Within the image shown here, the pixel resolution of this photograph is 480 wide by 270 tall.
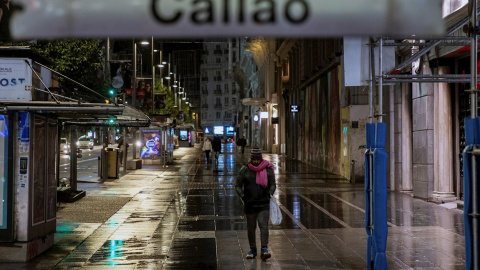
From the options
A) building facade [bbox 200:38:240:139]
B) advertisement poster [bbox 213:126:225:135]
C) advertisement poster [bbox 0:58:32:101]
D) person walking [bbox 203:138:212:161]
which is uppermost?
building facade [bbox 200:38:240:139]

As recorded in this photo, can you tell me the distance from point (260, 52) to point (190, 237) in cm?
5872

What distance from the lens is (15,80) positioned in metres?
9.80

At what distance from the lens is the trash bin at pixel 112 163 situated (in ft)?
84.2

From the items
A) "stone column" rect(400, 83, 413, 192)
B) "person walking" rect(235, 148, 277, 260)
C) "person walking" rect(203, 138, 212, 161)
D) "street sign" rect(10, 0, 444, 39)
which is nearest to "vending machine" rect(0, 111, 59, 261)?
"person walking" rect(235, 148, 277, 260)

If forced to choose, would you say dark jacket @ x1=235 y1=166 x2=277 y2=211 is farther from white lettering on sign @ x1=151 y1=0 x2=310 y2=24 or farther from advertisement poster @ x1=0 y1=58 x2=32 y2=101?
white lettering on sign @ x1=151 y1=0 x2=310 y2=24

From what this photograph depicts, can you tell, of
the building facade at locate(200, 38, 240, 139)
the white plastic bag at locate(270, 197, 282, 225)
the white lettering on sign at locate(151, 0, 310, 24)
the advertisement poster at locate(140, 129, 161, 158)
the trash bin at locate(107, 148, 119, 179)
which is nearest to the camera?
the white lettering on sign at locate(151, 0, 310, 24)

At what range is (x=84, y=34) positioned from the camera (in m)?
4.00

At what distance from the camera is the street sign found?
3.84 metres

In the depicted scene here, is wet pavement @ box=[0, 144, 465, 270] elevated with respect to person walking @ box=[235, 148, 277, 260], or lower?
lower

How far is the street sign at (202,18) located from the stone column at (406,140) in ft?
54.6

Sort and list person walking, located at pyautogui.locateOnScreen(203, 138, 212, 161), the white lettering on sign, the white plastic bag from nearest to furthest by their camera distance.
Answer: the white lettering on sign → the white plastic bag → person walking, located at pyautogui.locateOnScreen(203, 138, 212, 161)

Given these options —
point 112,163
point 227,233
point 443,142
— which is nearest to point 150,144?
point 112,163

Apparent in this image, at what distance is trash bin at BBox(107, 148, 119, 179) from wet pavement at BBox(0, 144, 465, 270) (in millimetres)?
4832

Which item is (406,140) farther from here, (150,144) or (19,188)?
(150,144)
